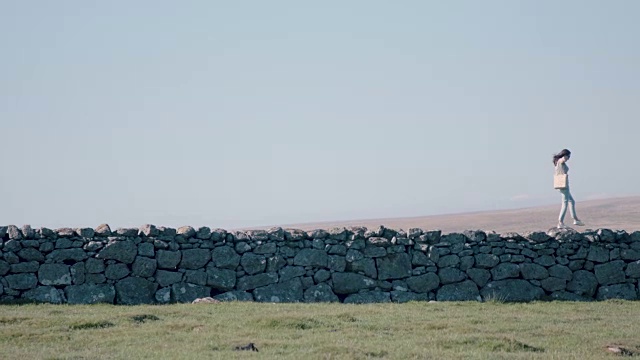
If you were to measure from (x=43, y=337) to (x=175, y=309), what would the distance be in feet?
13.2

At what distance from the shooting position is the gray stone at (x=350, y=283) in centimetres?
2300

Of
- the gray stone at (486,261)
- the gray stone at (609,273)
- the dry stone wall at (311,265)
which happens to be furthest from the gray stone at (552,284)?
the gray stone at (486,261)

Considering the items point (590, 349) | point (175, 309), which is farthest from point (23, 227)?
point (590, 349)

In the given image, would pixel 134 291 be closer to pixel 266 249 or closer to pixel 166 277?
pixel 166 277

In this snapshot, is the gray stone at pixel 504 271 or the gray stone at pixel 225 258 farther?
the gray stone at pixel 504 271

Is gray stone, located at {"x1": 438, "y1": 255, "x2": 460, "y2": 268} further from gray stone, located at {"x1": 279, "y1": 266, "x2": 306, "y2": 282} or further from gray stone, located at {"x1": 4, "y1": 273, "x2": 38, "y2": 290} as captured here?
gray stone, located at {"x1": 4, "y1": 273, "x2": 38, "y2": 290}

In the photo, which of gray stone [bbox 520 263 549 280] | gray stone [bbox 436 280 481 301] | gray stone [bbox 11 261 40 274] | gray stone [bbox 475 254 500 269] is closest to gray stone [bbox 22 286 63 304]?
gray stone [bbox 11 261 40 274]

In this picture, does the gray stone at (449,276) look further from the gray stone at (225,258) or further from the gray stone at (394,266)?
the gray stone at (225,258)

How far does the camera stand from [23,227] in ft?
73.6

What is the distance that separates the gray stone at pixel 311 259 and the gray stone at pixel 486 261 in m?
3.79

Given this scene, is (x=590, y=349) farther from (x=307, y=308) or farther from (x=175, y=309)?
(x=175, y=309)

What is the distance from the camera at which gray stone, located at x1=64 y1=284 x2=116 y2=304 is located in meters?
21.9

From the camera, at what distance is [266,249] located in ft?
75.5

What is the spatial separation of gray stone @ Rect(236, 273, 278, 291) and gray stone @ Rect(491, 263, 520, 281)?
5457 millimetres
